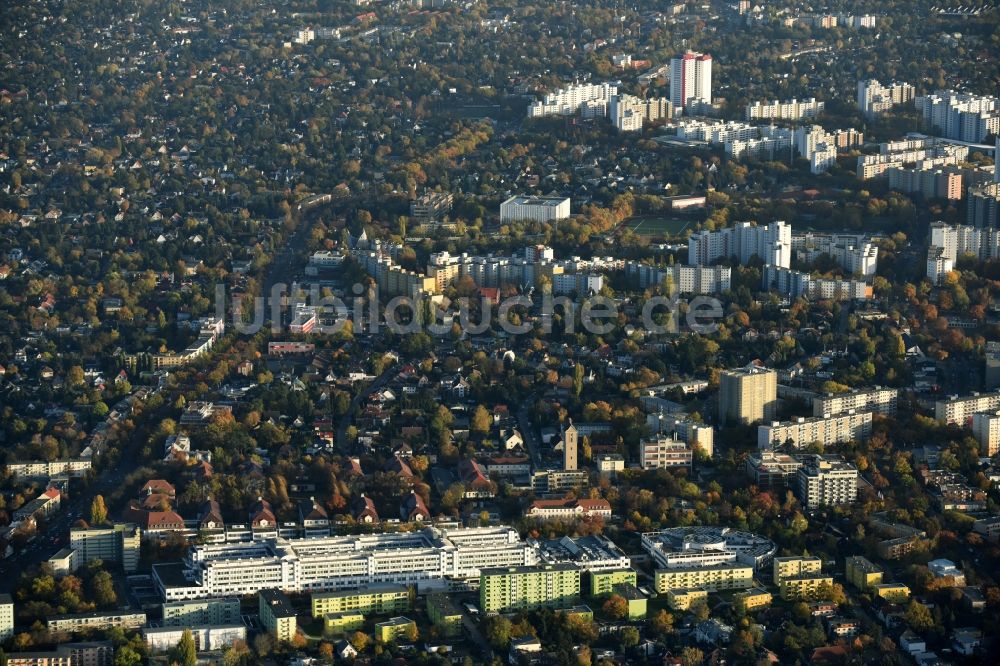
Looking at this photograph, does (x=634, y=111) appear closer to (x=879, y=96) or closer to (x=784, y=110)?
(x=784, y=110)

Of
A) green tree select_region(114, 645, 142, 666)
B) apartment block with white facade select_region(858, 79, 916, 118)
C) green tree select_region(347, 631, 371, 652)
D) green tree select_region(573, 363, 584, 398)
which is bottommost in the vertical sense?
green tree select_region(347, 631, 371, 652)

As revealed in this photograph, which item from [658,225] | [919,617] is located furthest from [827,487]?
[658,225]

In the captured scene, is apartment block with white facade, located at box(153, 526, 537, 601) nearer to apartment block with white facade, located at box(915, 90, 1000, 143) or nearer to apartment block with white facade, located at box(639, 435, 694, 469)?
apartment block with white facade, located at box(639, 435, 694, 469)

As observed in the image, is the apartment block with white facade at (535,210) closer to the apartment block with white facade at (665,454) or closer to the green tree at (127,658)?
the apartment block with white facade at (665,454)

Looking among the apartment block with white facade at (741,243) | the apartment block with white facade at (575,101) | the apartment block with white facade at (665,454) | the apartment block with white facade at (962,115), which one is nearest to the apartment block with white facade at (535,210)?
the apartment block with white facade at (741,243)

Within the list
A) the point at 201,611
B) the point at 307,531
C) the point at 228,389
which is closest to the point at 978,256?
the point at 228,389

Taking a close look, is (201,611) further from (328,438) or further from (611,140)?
(611,140)

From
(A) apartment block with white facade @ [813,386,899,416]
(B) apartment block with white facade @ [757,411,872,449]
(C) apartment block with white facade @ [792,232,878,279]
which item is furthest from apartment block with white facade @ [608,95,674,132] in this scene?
(B) apartment block with white facade @ [757,411,872,449]
